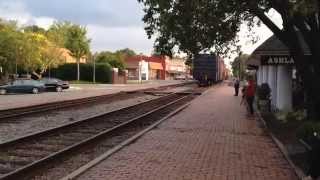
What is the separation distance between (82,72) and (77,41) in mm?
15558

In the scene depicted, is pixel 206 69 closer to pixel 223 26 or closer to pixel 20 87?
pixel 20 87

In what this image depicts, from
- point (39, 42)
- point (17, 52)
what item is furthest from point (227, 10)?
point (39, 42)

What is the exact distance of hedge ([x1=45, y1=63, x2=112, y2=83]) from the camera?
99.4m

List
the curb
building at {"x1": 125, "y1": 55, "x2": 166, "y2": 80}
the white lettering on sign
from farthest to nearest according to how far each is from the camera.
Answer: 1. building at {"x1": 125, "y1": 55, "x2": 166, "y2": 80}
2. the white lettering on sign
3. the curb

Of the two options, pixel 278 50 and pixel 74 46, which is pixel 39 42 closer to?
pixel 74 46

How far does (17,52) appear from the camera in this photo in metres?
79.3

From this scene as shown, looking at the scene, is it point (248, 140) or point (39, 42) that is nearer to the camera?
point (248, 140)

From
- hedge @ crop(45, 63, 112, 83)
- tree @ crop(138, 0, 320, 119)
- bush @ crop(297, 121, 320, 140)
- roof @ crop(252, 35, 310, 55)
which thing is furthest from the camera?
hedge @ crop(45, 63, 112, 83)

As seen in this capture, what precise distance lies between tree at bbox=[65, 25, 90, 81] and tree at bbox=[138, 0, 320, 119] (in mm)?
94760

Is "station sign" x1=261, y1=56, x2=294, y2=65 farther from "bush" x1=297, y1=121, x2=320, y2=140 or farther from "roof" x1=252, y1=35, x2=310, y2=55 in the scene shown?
"bush" x1=297, y1=121, x2=320, y2=140

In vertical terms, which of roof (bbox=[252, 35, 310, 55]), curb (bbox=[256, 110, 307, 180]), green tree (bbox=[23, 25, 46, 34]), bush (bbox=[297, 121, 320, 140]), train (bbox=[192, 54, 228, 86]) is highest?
green tree (bbox=[23, 25, 46, 34])

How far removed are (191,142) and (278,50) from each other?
8.76 m

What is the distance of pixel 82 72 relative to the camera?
101125 millimetres

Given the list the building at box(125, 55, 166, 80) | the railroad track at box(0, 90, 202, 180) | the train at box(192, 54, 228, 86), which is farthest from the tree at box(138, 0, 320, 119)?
the building at box(125, 55, 166, 80)
